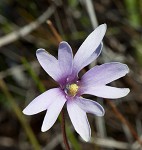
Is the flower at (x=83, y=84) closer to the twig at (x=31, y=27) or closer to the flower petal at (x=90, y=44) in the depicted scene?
the flower petal at (x=90, y=44)

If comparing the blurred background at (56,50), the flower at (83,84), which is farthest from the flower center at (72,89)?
the blurred background at (56,50)

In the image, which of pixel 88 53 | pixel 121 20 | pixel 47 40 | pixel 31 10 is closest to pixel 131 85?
pixel 121 20

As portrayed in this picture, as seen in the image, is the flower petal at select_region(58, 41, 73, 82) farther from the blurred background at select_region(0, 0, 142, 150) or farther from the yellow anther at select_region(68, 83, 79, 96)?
the blurred background at select_region(0, 0, 142, 150)

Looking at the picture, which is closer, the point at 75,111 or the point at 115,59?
the point at 75,111

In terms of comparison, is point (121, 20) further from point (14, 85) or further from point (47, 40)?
point (14, 85)

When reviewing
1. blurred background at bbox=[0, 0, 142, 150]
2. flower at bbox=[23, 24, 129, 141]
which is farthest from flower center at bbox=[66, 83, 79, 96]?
blurred background at bbox=[0, 0, 142, 150]
